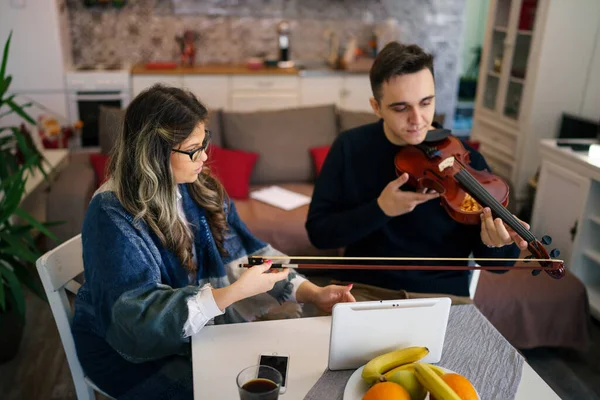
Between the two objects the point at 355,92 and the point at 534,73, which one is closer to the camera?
the point at 534,73

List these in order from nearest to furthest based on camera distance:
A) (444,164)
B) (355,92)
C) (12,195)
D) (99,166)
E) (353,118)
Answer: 1. (444,164)
2. (12,195)
3. (99,166)
4. (353,118)
5. (355,92)

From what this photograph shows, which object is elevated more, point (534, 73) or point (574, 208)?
point (534, 73)

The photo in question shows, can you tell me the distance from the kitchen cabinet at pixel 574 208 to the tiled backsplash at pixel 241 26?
2.62 meters

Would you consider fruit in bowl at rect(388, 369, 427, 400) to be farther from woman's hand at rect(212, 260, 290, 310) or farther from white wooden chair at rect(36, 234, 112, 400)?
white wooden chair at rect(36, 234, 112, 400)

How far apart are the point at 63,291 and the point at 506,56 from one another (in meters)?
3.22

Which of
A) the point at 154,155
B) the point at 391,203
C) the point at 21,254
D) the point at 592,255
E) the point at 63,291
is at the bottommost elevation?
the point at 592,255

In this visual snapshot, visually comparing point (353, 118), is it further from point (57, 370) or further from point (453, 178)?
point (57, 370)

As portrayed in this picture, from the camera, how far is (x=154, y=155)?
1.30 metres

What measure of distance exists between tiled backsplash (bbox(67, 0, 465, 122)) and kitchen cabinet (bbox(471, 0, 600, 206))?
1328 millimetres

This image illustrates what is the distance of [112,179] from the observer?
53.1 inches

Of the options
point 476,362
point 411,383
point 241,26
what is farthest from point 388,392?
point 241,26

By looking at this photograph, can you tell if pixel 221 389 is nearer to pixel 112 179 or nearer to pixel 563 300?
pixel 112 179

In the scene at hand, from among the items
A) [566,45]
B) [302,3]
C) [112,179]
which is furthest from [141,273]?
[302,3]

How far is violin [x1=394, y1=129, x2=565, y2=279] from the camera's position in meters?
1.51
